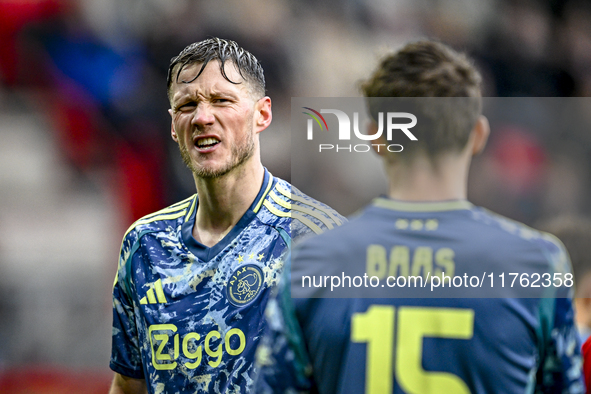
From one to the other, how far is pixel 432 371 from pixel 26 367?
421cm

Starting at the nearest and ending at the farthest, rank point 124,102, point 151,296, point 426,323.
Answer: point 426,323 → point 151,296 → point 124,102

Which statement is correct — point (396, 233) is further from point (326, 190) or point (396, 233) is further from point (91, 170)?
point (91, 170)

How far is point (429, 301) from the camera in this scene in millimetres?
1279

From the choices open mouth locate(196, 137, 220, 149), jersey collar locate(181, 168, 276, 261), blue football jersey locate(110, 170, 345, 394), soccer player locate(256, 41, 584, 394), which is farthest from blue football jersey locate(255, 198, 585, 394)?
open mouth locate(196, 137, 220, 149)

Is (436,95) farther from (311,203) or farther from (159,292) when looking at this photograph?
(159,292)

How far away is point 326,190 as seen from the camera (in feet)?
10.7

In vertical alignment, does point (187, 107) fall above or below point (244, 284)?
above

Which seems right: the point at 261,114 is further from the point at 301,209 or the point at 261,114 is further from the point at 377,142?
the point at 377,142

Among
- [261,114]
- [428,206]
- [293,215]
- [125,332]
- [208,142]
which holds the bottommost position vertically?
[125,332]

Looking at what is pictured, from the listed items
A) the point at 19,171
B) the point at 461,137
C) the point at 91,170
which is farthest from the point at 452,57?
the point at 19,171

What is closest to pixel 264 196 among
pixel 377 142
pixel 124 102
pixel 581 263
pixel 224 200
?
pixel 224 200

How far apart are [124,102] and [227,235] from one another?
3.51 meters

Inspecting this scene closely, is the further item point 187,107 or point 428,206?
point 187,107

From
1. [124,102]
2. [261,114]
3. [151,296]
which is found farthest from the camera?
[124,102]
